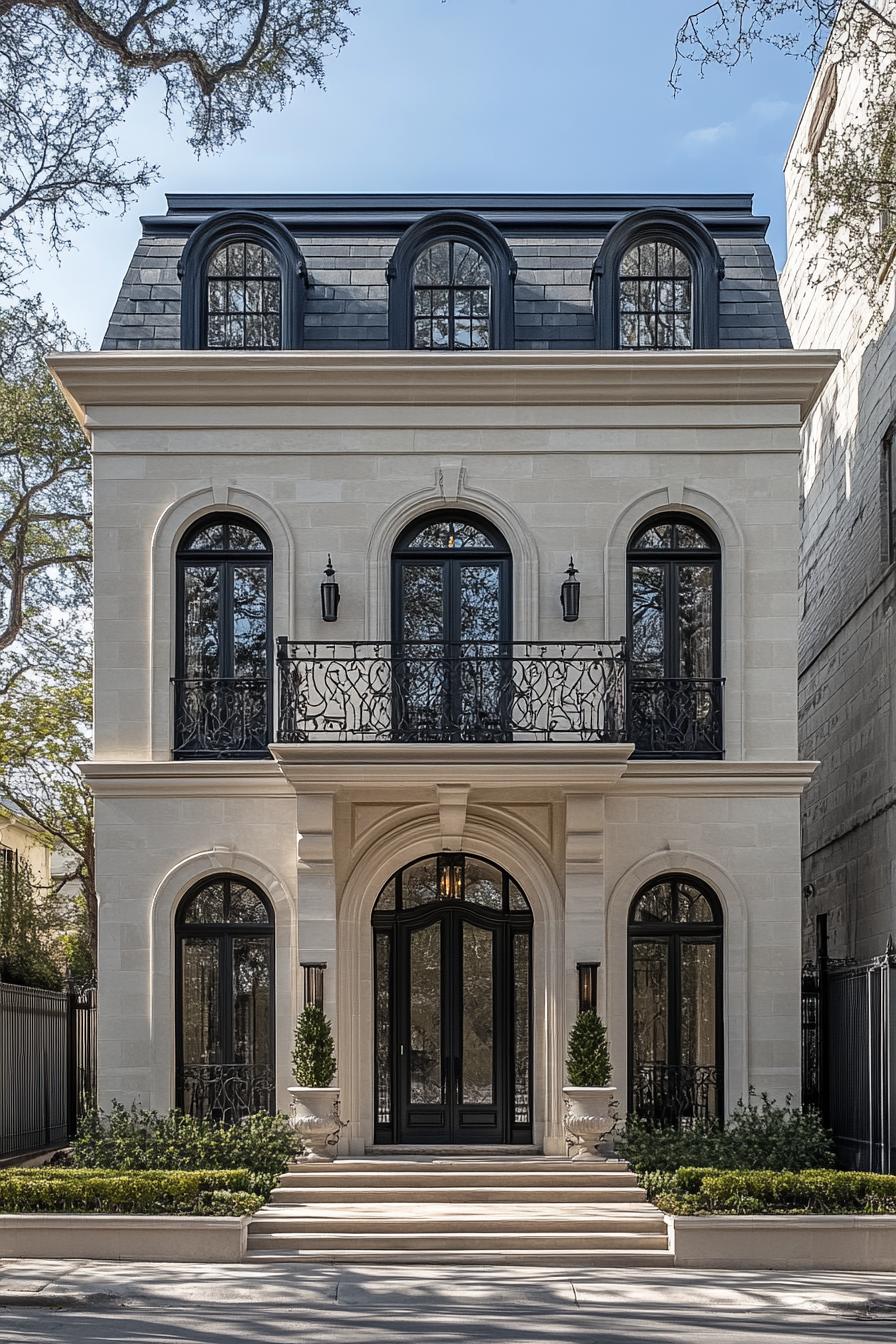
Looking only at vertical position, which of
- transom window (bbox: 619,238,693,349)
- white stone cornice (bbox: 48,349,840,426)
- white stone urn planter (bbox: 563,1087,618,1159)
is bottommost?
white stone urn planter (bbox: 563,1087,618,1159)

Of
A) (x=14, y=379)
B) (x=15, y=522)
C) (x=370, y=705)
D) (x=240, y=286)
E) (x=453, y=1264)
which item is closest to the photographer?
(x=453, y=1264)

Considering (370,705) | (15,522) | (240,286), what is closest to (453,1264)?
(370,705)

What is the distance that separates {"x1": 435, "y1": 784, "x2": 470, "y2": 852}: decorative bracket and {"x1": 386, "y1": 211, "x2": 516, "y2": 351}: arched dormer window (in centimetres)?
514

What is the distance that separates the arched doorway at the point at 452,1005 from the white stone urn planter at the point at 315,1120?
1.29 meters

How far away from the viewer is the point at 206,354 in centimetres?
1680

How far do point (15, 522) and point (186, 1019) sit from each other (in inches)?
365

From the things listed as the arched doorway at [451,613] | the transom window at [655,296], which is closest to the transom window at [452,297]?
the transom window at [655,296]

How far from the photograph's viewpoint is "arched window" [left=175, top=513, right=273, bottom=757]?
16844 mm

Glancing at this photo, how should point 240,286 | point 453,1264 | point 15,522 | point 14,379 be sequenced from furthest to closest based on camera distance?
point 15,522
point 14,379
point 240,286
point 453,1264

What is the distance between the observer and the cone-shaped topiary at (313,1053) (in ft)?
50.7

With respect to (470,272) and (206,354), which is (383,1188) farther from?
(470,272)

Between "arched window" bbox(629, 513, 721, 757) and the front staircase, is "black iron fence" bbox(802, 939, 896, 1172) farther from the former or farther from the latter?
"arched window" bbox(629, 513, 721, 757)

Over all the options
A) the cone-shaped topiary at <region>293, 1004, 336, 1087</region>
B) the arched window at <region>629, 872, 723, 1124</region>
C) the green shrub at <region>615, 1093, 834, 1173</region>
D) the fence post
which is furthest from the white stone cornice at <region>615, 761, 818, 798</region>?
the fence post

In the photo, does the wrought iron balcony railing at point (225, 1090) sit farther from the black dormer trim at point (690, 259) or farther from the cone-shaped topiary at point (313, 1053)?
the black dormer trim at point (690, 259)
